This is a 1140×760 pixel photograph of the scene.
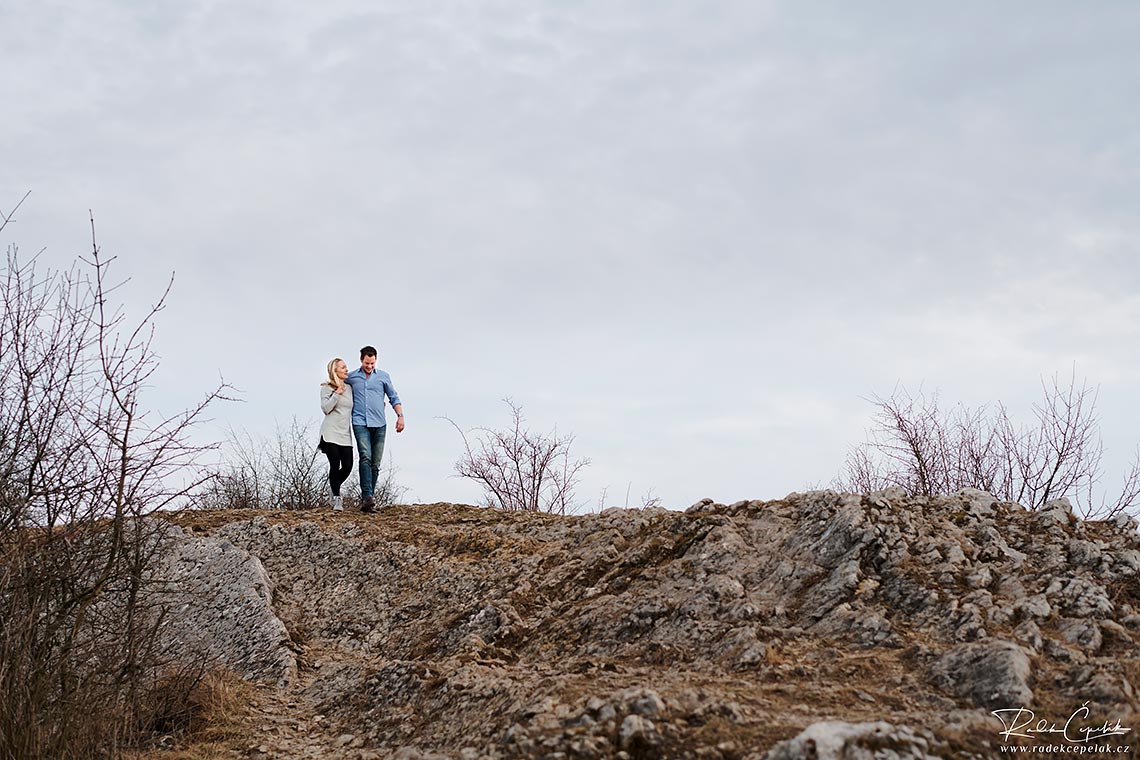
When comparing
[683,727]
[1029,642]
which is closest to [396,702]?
[683,727]

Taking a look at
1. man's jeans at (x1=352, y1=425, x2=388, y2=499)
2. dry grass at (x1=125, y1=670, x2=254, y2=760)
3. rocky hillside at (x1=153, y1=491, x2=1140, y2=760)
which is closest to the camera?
rocky hillside at (x1=153, y1=491, x2=1140, y2=760)

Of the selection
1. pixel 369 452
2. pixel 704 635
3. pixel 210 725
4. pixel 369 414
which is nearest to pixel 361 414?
pixel 369 414

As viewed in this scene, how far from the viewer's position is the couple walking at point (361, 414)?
12453 mm

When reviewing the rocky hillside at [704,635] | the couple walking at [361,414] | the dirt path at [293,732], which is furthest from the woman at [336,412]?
the dirt path at [293,732]

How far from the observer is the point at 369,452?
12.5 meters

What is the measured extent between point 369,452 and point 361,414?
0.54 meters

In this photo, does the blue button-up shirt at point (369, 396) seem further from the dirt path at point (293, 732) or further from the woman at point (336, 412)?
the dirt path at point (293, 732)

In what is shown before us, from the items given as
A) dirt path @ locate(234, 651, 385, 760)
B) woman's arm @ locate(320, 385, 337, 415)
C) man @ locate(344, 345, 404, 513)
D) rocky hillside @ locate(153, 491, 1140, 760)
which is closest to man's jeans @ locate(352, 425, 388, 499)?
man @ locate(344, 345, 404, 513)

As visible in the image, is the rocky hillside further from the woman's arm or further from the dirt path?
the woman's arm

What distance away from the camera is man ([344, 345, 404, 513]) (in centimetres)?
1242

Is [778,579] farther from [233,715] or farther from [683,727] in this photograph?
[233,715]

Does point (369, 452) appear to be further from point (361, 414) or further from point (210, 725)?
point (210, 725)

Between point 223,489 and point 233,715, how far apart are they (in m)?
10.9

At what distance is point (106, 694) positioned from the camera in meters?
6.66
